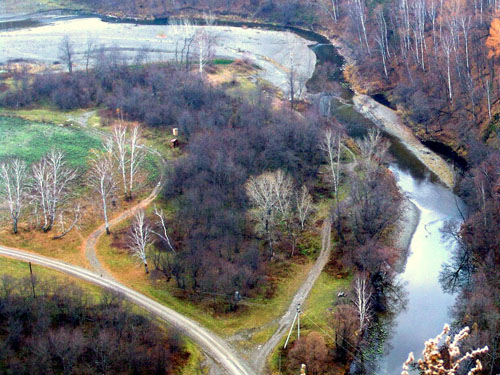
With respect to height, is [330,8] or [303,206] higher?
[330,8]

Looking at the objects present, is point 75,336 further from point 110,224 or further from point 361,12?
point 361,12

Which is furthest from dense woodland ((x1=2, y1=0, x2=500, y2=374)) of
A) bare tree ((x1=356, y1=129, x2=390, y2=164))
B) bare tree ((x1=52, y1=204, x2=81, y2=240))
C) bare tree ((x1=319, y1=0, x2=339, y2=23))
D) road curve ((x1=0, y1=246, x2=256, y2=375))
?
bare tree ((x1=319, y1=0, x2=339, y2=23))

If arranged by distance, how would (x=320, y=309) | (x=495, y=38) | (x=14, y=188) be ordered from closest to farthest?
(x=320, y=309) → (x=14, y=188) → (x=495, y=38)

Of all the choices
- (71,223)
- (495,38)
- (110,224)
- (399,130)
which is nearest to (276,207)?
(110,224)

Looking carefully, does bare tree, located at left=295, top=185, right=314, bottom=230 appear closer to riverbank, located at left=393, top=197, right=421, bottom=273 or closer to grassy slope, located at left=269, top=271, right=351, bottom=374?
grassy slope, located at left=269, top=271, right=351, bottom=374

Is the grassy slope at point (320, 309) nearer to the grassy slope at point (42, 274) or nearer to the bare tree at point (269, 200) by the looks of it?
the bare tree at point (269, 200)

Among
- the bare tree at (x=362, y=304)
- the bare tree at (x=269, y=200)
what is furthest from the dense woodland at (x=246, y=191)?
the bare tree at (x=362, y=304)
